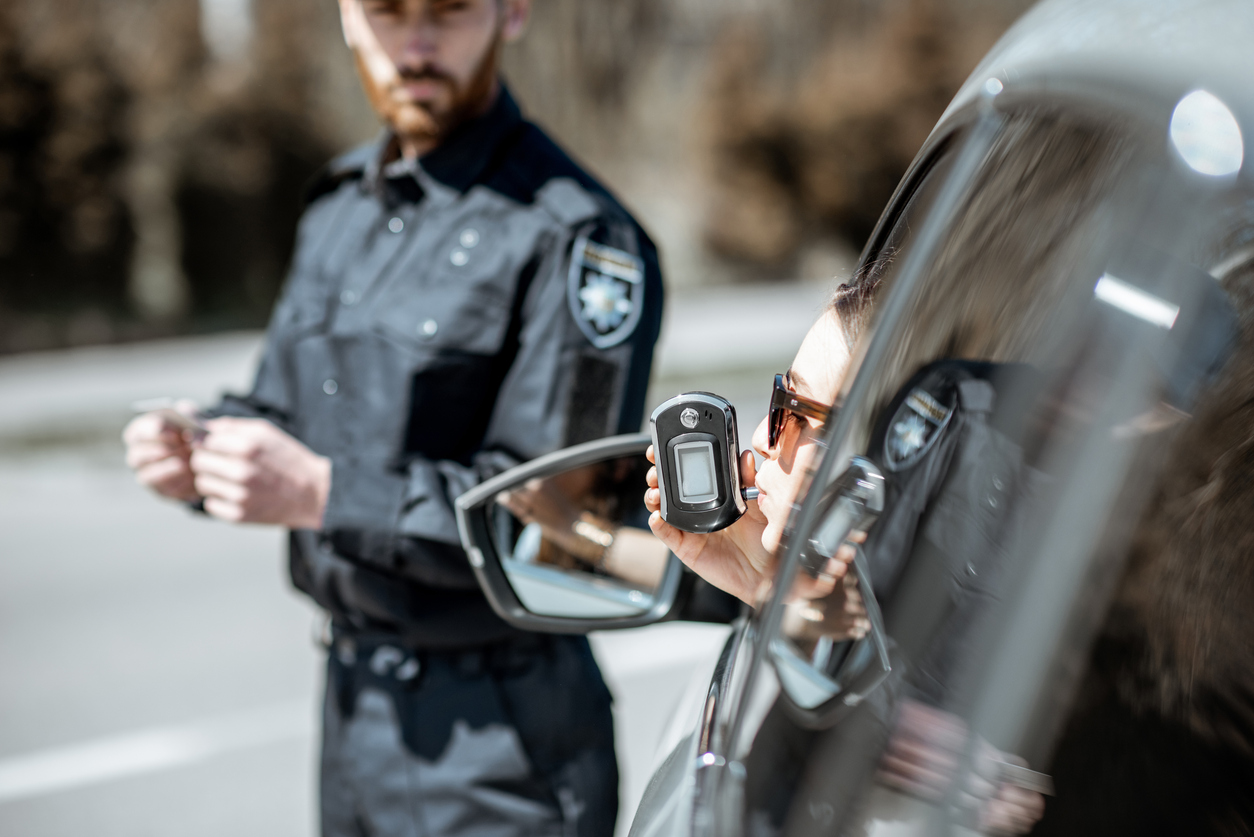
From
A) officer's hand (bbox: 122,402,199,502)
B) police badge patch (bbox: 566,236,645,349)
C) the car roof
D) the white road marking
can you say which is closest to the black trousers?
officer's hand (bbox: 122,402,199,502)

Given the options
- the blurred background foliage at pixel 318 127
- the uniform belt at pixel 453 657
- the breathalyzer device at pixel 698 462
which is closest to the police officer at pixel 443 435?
the uniform belt at pixel 453 657

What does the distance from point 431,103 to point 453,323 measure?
0.39 m

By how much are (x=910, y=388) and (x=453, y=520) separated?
3.03 ft

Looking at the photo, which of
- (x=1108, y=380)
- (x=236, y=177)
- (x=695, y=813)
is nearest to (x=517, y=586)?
(x=695, y=813)

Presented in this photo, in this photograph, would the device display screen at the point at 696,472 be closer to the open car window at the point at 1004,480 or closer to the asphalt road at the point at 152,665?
the open car window at the point at 1004,480

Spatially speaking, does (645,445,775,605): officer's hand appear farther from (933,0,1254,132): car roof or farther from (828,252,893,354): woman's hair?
(933,0,1254,132): car roof

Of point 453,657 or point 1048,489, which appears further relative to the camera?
point 453,657

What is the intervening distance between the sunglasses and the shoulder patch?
0.75 metres

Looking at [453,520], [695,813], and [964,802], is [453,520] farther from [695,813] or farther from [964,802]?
[964,802]

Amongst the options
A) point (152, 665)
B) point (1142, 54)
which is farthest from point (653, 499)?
point (152, 665)

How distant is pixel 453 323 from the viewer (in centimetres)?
168

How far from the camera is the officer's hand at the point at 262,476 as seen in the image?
5.36 ft

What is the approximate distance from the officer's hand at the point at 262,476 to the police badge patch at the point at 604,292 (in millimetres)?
443

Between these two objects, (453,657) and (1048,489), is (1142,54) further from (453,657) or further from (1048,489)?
(453,657)
